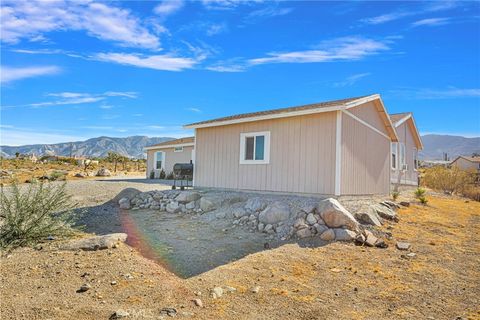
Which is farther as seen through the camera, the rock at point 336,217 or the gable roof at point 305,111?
the gable roof at point 305,111

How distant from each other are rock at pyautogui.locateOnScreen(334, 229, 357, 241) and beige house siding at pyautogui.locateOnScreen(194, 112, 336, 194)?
227 cm

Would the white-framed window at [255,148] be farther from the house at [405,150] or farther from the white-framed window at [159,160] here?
the white-framed window at [159,160]

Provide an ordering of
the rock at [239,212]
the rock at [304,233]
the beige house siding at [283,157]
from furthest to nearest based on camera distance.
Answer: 1. the beige house siding at [283,157]
2. the rock at [239,212]
3. the rock at [304,233]

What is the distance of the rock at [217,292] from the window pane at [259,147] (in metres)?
6.87

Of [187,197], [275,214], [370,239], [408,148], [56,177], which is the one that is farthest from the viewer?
[408,148]

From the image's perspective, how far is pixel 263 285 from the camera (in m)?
4.42

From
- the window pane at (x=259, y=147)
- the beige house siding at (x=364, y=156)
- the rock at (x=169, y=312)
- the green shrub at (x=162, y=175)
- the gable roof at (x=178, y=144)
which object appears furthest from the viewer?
the green shrub at (x=162, y=175)

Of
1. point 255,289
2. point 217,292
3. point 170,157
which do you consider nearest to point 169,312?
point 217,292

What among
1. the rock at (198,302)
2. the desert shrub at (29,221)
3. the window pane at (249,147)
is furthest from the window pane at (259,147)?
the rock at (198,302)

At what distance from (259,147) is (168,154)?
47.9 ft

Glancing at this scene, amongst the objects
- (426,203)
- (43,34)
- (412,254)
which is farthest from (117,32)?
(426,203)

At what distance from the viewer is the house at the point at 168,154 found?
875 inches

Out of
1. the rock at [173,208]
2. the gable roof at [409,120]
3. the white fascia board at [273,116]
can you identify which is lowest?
the rock at [173,208]

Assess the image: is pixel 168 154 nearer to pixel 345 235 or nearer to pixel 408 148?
pixel 408 148
